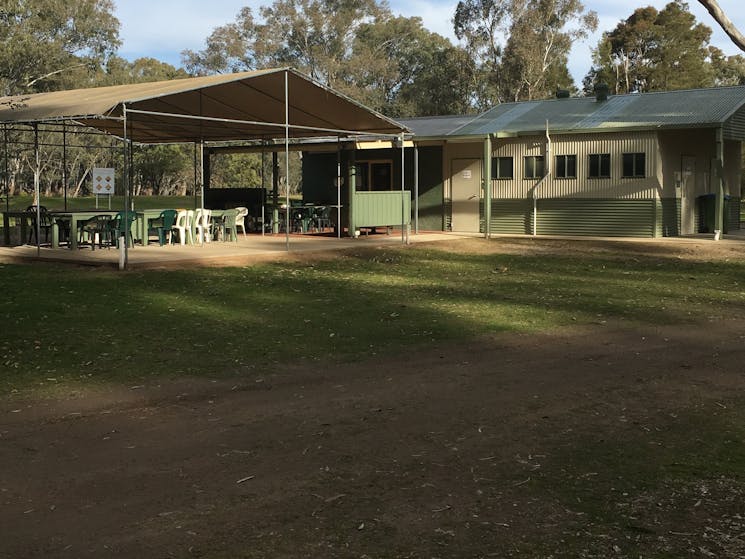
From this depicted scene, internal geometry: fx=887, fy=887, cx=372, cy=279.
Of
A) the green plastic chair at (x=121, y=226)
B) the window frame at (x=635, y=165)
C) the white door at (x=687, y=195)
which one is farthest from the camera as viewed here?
the white door at (x=687, y=195)

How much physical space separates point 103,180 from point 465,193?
35.4ft

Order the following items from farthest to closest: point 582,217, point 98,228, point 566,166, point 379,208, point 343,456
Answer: point 566,166, point 582,217, point 379,208, point 98,228, point 343,456

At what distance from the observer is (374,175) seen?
2656 centimetres

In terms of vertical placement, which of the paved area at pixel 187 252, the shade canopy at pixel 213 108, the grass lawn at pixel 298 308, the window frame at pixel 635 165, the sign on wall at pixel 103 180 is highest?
the shade canopy at pixel 213 108

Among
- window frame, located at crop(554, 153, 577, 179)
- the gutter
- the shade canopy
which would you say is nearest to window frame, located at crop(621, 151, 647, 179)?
window frame, located at crop(554, 153, 577, 179)

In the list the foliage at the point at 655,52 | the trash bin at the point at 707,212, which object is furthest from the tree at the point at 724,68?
the trash bin at the point at 707,212

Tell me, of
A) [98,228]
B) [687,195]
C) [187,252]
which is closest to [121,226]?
[98,228]

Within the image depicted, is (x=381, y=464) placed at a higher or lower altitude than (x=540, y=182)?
lower

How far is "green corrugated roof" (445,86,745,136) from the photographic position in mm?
21672

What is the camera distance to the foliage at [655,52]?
5394 cm

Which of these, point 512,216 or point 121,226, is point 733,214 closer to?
point 512,216

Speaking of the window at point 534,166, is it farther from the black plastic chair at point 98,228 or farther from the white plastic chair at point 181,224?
the black plastic chair at point 98,228

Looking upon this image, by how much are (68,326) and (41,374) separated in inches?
83.9

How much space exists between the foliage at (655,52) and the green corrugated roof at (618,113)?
3024 centimetres
